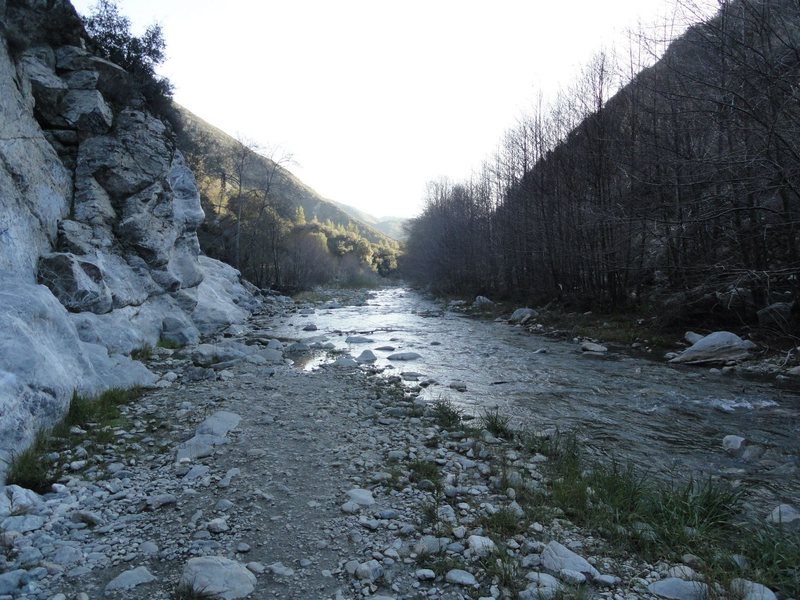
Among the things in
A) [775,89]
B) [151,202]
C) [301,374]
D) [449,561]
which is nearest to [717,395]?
[775,89]

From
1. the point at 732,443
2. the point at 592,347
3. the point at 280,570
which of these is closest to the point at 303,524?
the point at 280,570

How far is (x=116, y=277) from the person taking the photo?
12305mm

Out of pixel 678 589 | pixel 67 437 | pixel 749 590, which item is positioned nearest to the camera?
pixel 749 590

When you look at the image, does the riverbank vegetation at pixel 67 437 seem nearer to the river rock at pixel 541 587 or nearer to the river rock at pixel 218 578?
the river rock at pixel 218 578

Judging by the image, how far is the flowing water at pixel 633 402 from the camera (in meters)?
5.75

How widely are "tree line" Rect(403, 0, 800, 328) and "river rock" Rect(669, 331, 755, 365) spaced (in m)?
1.16

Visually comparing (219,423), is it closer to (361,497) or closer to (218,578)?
(361,497)

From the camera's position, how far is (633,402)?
8406 millimetres

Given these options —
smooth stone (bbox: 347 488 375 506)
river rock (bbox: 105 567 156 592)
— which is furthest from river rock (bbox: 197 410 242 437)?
river rock (bbox: 105 567 156 592)

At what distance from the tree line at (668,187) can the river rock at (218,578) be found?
923 cm

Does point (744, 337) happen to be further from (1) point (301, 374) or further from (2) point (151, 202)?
(2) point (151, 202)

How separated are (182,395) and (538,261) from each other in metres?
22.6

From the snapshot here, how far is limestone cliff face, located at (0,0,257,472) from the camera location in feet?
19.9

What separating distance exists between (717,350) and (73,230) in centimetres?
1677
